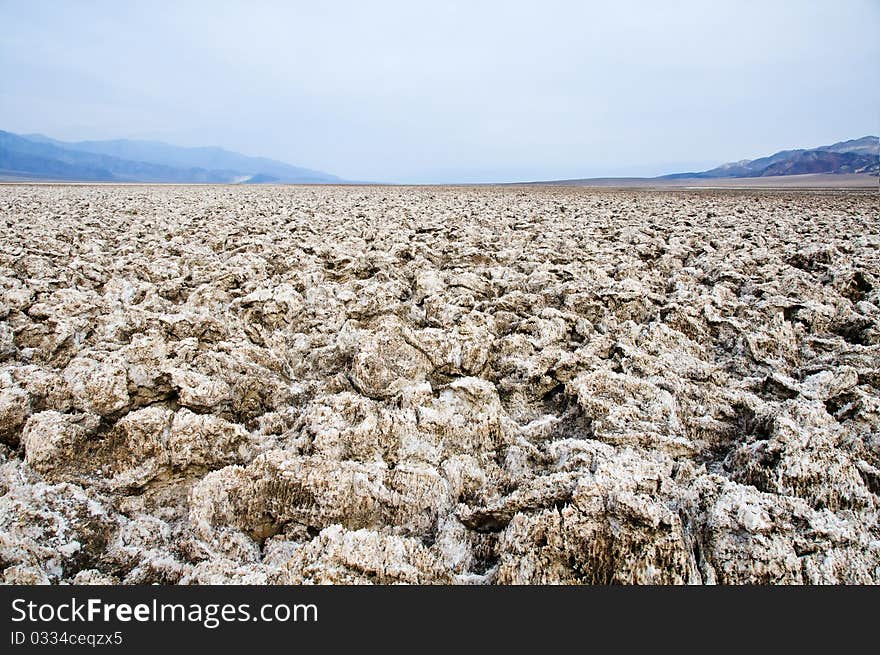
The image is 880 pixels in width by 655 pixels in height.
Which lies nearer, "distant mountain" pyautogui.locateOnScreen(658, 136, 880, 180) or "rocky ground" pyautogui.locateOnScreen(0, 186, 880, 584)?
"rocky ground" pyautogui.locateOnScreen(0, 186, 880, 584)

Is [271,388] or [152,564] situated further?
[271,388]

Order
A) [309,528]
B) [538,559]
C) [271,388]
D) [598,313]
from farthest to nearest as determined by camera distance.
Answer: [598,313], [271,388], [309,528], [538,559]

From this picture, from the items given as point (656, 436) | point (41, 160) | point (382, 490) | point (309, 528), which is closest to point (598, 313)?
point (656, 436)

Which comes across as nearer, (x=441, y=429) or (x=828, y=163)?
(x=441, y=429)

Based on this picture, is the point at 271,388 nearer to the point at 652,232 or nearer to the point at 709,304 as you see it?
the point at 709,304

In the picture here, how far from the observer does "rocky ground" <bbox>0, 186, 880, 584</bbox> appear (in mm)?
1315

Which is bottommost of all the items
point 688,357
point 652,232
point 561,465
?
point 561,465

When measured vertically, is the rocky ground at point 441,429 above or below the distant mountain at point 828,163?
below

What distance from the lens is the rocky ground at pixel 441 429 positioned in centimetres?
132

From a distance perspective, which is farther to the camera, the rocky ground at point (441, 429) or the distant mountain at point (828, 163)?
the distant mountain at point (828, 163)

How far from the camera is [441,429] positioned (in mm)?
1917

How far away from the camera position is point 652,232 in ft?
20.6

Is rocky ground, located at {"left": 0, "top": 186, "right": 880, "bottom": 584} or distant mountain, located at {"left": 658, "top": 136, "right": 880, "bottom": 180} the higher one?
distant mountain, located at {"left": 658, "top": 136, "right": 880, "bottom": 180}

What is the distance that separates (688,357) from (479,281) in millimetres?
1680
